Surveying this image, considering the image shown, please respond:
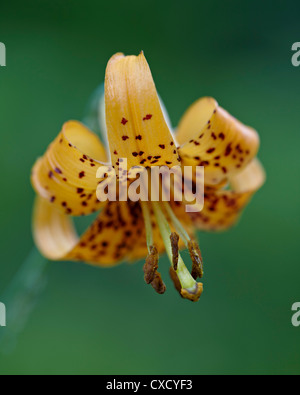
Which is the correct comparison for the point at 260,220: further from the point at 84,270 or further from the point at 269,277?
the point at 84,270

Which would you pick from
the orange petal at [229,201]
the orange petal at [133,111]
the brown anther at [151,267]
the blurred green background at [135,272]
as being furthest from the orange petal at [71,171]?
the blurred green background at [135,272]

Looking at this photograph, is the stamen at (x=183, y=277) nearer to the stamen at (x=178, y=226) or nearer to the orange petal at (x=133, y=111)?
the stamen at (x=178, y=226)

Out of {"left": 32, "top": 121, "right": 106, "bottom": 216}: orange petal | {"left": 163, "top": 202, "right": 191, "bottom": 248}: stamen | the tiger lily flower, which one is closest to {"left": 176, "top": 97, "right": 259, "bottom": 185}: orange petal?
the tiger lily flower

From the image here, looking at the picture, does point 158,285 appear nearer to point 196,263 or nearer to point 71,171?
point 196,263

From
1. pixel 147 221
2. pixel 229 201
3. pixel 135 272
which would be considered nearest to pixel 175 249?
pixel 147 221

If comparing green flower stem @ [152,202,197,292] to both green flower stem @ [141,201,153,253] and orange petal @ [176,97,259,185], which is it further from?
orange petal @ [176,97,259,185]

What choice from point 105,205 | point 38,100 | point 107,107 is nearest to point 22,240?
point 38,100

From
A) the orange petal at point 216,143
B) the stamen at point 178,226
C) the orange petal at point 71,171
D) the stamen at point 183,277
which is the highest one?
the orange petal at point 216,143
